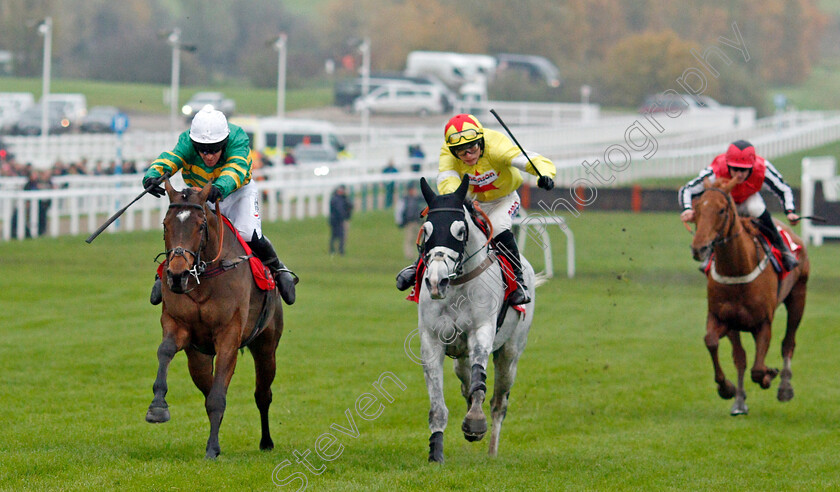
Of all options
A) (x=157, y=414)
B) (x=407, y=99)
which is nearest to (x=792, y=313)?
(x=157, y=414)

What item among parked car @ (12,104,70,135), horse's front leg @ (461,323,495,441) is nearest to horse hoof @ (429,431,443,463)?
horse's front leg @ (461,323,495,441)

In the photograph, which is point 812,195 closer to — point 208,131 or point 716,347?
point 716,347

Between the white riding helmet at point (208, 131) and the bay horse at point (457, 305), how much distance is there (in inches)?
55.5

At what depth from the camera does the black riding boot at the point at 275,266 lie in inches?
326

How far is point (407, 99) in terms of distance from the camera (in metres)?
52.9

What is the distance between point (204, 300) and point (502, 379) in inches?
94.5

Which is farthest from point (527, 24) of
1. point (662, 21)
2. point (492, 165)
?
point (492, 165)

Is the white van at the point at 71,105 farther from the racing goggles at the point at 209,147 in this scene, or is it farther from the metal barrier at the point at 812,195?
the racing goggles at the point at 209,147

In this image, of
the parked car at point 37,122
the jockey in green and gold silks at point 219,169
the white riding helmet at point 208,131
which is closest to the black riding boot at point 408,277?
the jockey in green and gold silks at point 219,169

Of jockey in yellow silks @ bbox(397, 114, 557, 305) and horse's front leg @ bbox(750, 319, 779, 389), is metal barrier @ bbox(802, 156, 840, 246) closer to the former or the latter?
horse's front leg @ bbox(750, 319, 779, 389)

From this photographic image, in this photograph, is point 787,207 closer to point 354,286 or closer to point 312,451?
point 312,451

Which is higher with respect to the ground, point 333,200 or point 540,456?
point 333,200

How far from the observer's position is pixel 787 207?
10547 millimetres

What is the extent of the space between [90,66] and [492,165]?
7563 cm
